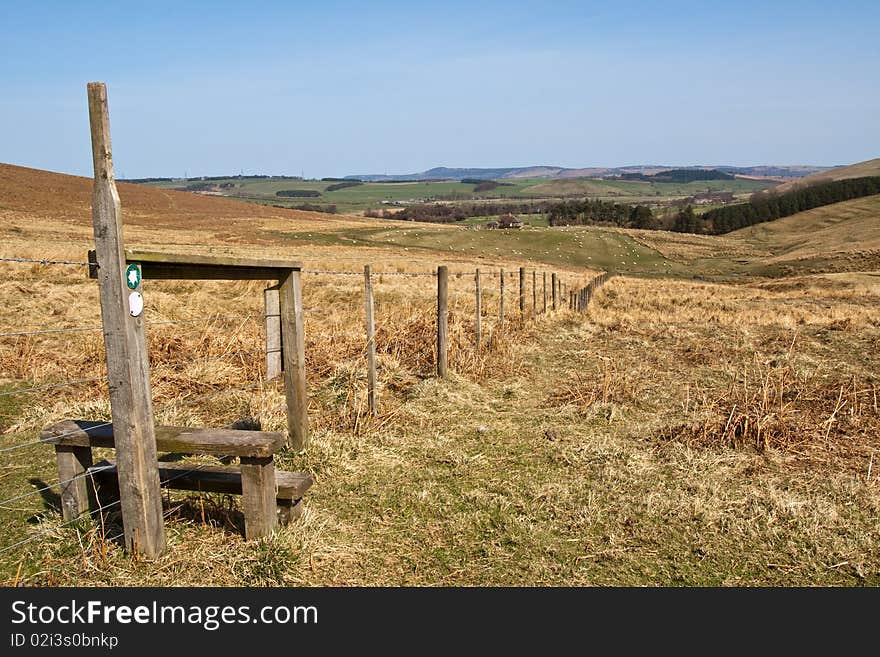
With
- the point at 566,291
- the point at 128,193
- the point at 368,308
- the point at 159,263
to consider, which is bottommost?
the point at 566,291

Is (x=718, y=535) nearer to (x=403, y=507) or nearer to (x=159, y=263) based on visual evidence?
(x=403, y=507)

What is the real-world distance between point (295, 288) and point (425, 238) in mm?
61746

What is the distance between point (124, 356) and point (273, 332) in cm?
221

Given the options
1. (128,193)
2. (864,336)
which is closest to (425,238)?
(128,193)

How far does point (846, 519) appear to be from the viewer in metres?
5.04

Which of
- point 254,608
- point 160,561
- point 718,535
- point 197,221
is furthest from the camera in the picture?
point 197,221

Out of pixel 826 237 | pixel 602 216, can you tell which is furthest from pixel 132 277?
pixel 602 216

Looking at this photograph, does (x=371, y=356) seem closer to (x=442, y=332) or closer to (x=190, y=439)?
(x=442, y=332)

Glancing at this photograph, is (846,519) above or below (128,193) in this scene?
below

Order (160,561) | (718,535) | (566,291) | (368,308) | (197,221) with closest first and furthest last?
(160,561) → (718,535) → (368,308) → (566,291) → (197,221)

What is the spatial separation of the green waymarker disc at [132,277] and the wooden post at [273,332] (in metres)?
1.99

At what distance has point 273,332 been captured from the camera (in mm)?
5973

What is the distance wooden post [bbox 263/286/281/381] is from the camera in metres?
5.93

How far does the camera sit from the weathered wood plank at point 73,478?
4555 mm
